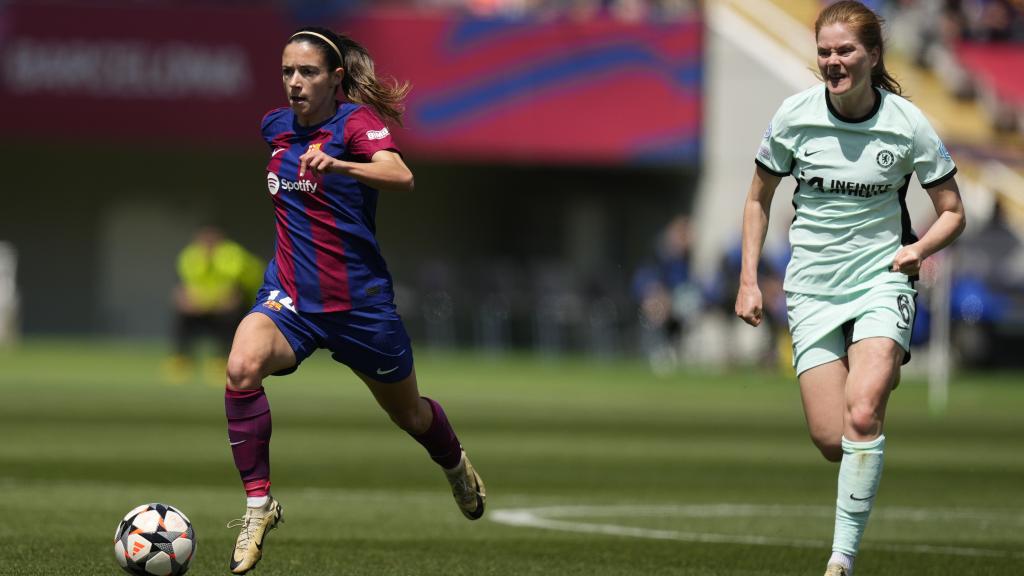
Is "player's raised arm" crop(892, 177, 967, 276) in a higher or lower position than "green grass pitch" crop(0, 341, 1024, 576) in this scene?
higher

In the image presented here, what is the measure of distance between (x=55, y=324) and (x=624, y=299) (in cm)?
1130

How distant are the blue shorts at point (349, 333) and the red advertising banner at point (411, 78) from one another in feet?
87.3

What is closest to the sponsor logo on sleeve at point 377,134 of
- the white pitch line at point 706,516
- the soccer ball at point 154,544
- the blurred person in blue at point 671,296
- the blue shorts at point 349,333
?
the blue shorts at point 349,333

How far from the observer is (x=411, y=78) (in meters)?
35.4

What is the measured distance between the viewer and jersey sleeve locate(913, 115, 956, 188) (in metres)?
7.71

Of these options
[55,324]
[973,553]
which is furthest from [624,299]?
[973,553]

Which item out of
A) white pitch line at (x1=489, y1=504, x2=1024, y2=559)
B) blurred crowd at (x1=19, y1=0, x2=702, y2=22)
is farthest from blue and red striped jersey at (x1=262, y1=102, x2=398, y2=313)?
blurred crowd at (x1=19, y1=0, x2=702, y2=22)

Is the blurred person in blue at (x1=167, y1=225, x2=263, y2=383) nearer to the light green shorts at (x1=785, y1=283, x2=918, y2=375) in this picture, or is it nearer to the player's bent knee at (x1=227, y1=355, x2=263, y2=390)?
the player's bent knee at (x1=227, y1=355, x2=263, y2=390)

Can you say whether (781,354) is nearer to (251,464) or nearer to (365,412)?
(365,412)

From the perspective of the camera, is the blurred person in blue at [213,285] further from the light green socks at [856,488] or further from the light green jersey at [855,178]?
the light green socks at [856,488]

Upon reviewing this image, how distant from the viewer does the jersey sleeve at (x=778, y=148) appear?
7875 mm

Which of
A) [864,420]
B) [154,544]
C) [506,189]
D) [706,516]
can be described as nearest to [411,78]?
[506,189]

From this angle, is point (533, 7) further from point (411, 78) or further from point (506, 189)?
point (506, 189)

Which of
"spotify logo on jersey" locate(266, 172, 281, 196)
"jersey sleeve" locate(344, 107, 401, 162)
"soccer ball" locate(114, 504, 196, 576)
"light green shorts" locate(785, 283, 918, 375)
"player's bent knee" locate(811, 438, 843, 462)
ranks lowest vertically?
"soccer ball" locate(114, 504, 196, 576)
